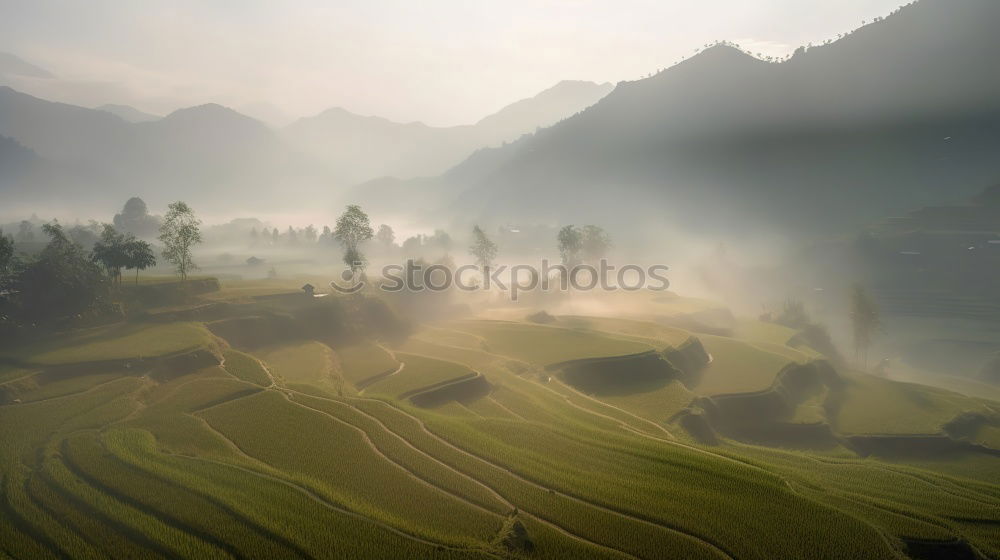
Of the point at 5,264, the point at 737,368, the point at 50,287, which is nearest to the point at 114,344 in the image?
the point at 50,287

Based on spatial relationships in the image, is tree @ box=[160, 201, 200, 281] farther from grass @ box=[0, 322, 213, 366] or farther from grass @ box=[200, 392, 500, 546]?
grass @ box=[200, 392, 500, 546]

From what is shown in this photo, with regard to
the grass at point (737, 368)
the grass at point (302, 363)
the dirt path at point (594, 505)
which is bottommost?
the grass at point (737, 368)

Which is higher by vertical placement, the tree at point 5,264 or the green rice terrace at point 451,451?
the tree at point 5,264

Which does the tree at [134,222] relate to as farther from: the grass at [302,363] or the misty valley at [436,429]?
the grass at [302,363]

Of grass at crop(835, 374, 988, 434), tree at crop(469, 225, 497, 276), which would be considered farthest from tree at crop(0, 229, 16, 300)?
grass at crop(835, 374, 988, 434)

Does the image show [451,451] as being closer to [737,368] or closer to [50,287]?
[737,368]

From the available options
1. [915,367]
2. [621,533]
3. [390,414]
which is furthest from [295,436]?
[915,367]

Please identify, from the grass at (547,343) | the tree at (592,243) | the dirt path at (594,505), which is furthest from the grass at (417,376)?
the tree at (592,243)
